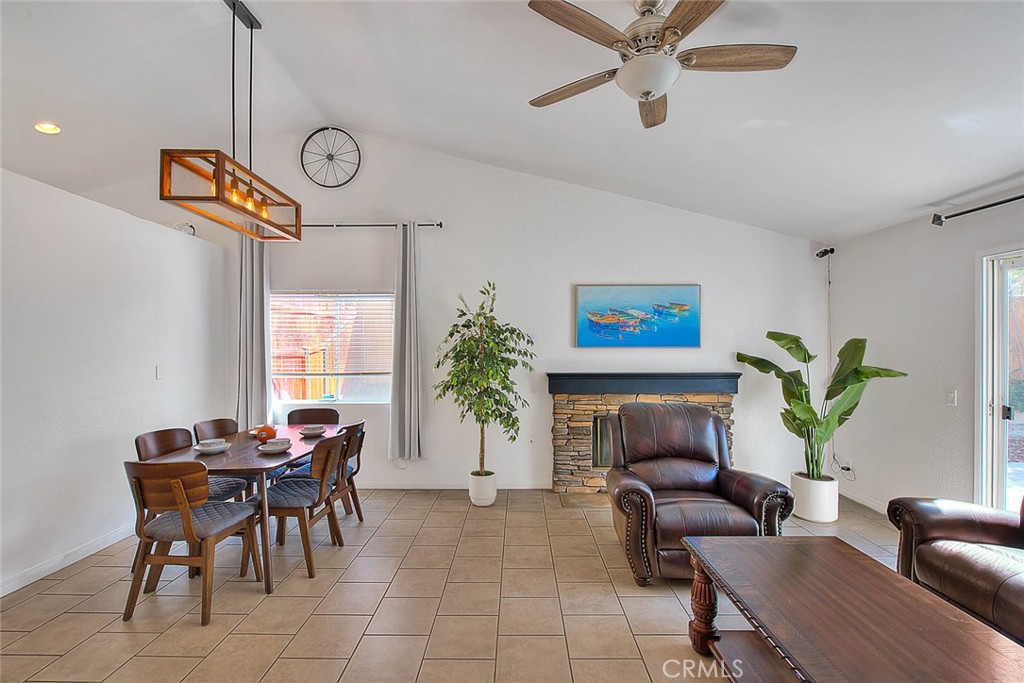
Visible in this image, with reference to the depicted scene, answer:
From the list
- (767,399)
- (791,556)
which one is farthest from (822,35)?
(767,399)

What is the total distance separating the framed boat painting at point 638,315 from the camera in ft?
15.2

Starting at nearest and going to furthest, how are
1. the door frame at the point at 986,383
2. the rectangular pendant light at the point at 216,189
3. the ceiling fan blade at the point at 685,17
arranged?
the ceiling fan blade at the point at 685,17 < the rectangular pendant light at the point at 216,189 < the door frame at the point at 986,383

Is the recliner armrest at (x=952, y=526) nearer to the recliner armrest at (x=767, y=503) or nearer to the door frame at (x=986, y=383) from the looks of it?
the recliner armrest at (x=767, y=503)

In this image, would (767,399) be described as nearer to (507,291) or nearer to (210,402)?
(507,291)

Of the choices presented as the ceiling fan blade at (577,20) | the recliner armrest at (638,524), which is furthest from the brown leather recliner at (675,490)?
the ceiling fan blade at (577,20)

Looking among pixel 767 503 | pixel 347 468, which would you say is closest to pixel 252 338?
pixel 347 468

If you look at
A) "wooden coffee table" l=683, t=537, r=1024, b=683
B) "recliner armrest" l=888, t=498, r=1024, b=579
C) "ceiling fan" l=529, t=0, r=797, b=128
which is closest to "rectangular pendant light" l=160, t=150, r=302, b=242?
"ceiling fan" l=529, t=0, r=797, b=128

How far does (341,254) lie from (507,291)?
175 cm

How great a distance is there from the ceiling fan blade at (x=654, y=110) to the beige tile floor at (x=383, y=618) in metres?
2.55

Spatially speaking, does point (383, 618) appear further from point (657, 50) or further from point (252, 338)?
point (252, 338)

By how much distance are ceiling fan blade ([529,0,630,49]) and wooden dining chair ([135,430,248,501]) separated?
3208mm

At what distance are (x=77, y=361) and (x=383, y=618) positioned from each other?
2769 millimetres

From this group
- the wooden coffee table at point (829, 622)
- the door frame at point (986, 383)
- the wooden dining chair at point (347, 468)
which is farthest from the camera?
the wooden dining chair at point (347, 468)

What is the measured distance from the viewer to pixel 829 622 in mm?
1584
